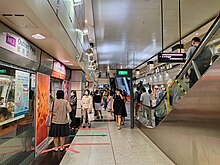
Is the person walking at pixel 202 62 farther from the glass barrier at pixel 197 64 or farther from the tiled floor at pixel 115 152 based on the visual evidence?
the tiled floor at pixel 115 152

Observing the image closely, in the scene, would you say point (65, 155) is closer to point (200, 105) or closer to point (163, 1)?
point (200, 105)

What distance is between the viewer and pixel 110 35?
11.1m

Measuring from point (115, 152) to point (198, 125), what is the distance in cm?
260

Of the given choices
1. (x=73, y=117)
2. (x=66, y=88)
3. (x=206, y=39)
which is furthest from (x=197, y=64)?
(x=66, y=88)

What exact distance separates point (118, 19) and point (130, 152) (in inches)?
214

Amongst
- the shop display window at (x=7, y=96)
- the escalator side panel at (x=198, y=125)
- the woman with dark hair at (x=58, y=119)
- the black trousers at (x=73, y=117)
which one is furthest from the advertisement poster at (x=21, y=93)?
the black trousers at (x=73, y=117)

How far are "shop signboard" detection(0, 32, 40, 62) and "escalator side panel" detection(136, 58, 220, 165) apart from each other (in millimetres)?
2956

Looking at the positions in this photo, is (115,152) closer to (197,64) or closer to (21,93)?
(21,93)

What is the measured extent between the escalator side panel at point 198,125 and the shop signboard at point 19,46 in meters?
2.96

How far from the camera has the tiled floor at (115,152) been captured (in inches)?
176

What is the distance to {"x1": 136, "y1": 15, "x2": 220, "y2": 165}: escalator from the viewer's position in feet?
8.73

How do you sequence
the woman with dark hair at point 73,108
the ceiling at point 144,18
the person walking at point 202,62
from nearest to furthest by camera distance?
the person walking at point 202,62
the ceiling at point 144,18
the woman with dark hair at point 73,108

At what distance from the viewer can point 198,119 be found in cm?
316

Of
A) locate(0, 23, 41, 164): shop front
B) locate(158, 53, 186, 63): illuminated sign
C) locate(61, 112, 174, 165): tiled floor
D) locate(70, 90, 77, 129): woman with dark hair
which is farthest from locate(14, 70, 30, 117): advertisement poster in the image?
locate(158, 53, 186, 63): illuminated sign
